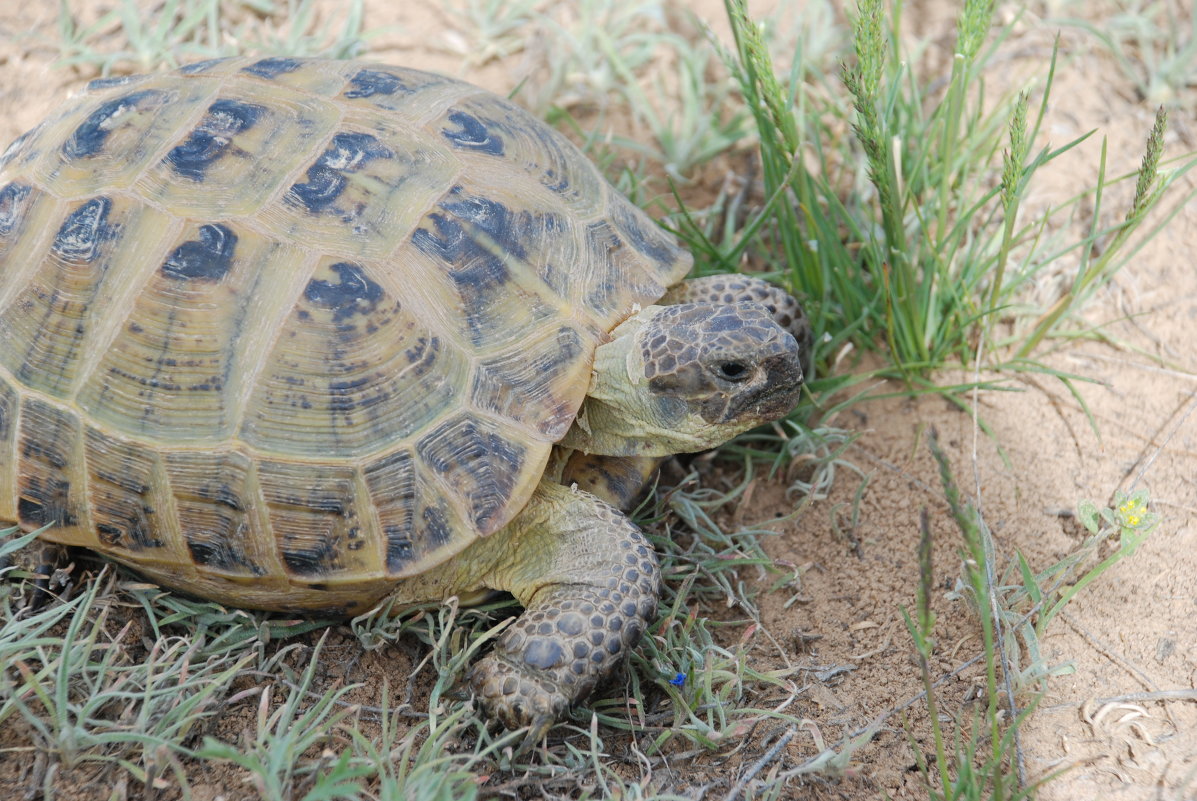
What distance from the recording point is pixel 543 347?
2.79 meters

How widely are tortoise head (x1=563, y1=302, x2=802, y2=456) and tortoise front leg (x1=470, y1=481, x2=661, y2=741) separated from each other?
0.30 m

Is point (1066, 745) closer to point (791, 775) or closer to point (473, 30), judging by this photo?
point (791, 775)

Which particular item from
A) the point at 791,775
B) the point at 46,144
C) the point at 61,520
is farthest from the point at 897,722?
the point at 46,144

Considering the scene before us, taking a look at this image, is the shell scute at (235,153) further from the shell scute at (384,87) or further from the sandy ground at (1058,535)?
the sandy ground at (1058,535)

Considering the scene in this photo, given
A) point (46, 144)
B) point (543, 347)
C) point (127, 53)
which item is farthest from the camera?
point (127, 53)

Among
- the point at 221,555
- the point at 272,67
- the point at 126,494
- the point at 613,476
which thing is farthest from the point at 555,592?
the point at 272,67

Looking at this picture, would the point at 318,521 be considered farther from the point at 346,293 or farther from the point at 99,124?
the point at 99,124

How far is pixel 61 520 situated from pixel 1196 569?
3364 millimetres

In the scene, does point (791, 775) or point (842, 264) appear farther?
point (842, 264)

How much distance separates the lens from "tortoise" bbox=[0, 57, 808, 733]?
261 cm

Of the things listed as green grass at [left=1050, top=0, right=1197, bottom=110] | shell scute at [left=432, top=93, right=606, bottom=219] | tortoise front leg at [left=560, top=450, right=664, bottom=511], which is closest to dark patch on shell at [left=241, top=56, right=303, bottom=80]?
shell scute at [left=432, top=93, right=606, bottom=219]

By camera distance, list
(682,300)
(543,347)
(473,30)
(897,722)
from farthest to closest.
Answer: (473,30) < (682,300) < (543,347) < (897,722)

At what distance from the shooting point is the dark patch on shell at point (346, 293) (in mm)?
2637

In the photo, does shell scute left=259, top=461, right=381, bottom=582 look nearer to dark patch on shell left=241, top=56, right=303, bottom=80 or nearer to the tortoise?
the tortoise
